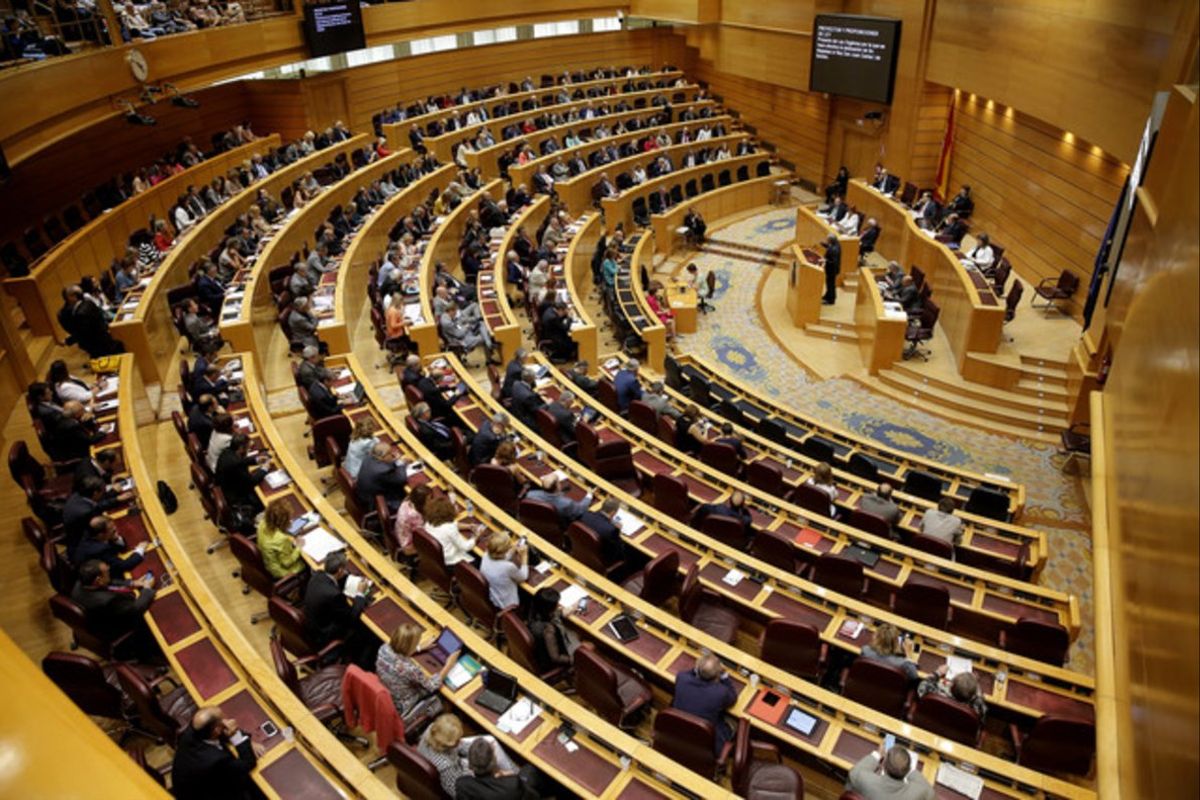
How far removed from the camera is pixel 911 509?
7.50 metres

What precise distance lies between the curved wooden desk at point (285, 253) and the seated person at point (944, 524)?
22.9 feet

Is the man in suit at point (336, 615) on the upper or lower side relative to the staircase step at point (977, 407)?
upper

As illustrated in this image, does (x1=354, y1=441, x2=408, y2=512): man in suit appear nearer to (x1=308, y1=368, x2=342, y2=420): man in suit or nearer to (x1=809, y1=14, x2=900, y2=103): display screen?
(x1=308, y1=368, x2=342, y2=420): man in suit

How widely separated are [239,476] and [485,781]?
153 inches

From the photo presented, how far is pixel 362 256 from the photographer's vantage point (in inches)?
515

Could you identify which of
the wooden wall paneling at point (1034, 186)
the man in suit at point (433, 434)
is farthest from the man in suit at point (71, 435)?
the wooden wall paneling at point (1034, 186)

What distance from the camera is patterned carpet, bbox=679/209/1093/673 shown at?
7984 mm

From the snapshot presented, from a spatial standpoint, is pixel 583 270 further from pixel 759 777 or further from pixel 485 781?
pixel 485 781

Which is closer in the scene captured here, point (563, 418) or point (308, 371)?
point (563, 418)

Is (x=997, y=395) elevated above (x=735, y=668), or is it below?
below

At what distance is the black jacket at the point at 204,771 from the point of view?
13.4ft

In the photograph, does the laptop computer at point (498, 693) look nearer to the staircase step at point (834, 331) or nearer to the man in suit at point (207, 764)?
the man in suit at point (207, 764)

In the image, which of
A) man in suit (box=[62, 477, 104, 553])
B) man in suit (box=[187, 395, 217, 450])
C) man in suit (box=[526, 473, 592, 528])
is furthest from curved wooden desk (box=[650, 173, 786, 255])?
man in suit (box=[62, 477, 104, 553])

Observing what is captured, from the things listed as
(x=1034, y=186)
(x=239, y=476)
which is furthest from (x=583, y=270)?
(x=239, y=476)
